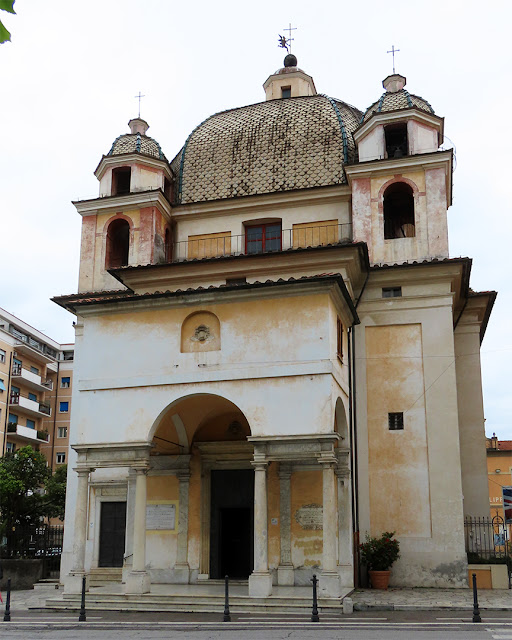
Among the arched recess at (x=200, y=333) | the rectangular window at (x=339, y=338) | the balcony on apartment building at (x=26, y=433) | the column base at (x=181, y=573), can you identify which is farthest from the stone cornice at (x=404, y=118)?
the balcony on apartment building at (x=26, y=433)

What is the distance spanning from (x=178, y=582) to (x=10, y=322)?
131ft

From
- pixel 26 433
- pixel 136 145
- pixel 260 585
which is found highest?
pixel 136 145

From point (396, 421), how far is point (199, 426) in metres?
5.44

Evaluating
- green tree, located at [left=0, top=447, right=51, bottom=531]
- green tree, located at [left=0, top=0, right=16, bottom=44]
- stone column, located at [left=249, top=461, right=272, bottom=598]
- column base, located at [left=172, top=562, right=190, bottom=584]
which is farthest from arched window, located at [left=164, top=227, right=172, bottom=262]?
green tree, located at [left=0, top=0, right=16, bottom=44]

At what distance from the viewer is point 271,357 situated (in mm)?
16812

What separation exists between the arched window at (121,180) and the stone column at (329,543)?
41.7 feet

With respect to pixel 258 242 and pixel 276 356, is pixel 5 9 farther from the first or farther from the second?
pixel 258 242

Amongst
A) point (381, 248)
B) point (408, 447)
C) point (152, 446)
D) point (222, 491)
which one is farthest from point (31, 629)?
point (381, 248)

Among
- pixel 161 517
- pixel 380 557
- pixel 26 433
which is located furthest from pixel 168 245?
pixel 26 433

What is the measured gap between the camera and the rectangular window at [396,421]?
19906 mm

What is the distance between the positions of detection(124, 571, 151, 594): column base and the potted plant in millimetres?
5698

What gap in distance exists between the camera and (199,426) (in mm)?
20688

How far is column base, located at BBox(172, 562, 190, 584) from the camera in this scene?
763 inches

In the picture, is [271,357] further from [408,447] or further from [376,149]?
[376,149]
